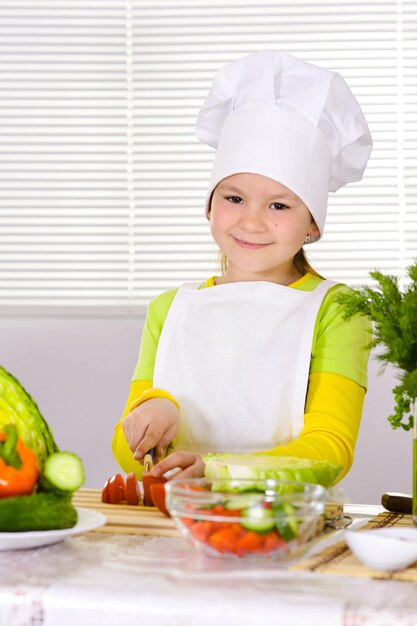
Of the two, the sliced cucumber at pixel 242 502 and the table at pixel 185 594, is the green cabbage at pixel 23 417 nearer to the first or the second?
the table at pixel 185 594

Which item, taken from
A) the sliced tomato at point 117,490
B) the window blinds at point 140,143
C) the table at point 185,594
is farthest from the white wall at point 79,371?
the table at point 185,594

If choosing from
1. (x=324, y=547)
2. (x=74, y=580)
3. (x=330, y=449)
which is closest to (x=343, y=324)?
(x=330, y=449)

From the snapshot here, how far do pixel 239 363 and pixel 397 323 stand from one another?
2.24 ft

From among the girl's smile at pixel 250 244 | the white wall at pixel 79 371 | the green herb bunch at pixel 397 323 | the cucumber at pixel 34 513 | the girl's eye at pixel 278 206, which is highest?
the girl's eye at pixel 278 206

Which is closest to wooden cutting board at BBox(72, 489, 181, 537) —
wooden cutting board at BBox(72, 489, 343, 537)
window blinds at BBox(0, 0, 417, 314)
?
wooden cutting board at BBox(72, 489, 343, 537)

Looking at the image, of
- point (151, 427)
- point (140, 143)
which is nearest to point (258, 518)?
point (151, 427)

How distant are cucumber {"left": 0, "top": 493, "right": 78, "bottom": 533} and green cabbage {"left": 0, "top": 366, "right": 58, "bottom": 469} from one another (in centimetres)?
11

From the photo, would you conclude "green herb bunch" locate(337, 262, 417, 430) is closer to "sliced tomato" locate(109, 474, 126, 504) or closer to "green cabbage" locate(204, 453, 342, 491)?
"green cabbage" locate(204, 453, 342, 491)

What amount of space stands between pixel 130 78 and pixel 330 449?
1618mm

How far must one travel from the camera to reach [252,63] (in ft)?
6.16

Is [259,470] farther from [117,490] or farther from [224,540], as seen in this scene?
[117,490]

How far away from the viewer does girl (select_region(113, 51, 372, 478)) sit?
1871mm

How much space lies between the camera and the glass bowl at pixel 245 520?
39.9 inches

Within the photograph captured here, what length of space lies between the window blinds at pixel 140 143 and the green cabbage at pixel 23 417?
5.83ft
